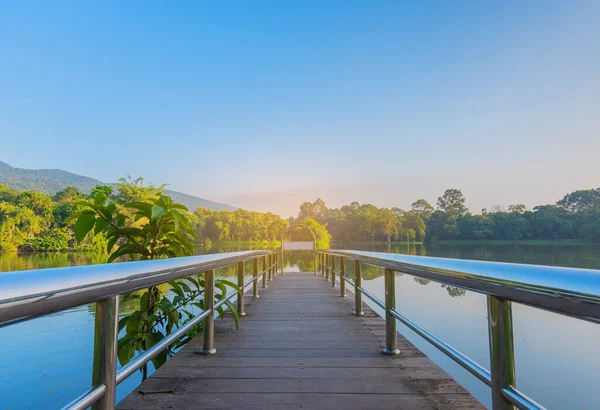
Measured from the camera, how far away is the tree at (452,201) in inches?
3007

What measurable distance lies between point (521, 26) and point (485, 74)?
3211 mm

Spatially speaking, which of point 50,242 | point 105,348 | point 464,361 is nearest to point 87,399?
point 105,348

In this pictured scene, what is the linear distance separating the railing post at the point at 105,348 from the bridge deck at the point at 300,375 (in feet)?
2.32

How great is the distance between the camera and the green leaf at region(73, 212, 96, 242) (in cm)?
222

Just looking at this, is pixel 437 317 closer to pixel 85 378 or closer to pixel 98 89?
pixel 85 378

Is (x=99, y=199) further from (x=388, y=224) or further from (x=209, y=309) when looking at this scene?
(x=388, y=224)

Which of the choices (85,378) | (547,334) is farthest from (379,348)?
(547,334)

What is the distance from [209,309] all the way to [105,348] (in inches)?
50.1

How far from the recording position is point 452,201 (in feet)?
253

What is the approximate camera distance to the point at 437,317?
29.5ft

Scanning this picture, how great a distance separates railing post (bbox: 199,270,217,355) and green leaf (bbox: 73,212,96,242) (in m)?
0.92

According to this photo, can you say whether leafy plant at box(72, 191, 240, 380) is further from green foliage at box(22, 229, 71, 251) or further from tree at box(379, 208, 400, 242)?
tree at box(379, 208, 400, 242)

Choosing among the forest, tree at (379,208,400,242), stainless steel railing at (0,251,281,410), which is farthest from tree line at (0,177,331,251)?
stainless steel railing at (0,251,281,410)

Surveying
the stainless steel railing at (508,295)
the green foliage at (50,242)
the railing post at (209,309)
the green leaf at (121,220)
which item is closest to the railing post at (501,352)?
the stainless steel railing at (508,295)
